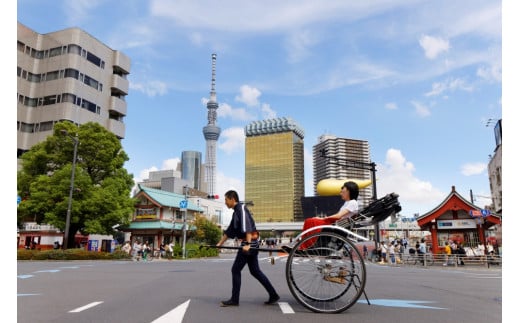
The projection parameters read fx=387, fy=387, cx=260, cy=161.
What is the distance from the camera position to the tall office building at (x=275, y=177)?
168250 millimetres

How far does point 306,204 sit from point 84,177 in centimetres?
5811

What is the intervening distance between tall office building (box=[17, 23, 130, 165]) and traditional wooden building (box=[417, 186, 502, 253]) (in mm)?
43738

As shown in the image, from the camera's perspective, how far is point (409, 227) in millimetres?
96250

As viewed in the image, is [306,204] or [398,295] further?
[306,204]

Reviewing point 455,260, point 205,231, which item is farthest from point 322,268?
point 205,231

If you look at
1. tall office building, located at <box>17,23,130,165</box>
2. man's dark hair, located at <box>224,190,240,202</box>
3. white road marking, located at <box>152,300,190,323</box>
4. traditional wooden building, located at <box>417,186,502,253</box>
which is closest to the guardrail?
traditional wooden building, located at <box>417,186,502,253</box>

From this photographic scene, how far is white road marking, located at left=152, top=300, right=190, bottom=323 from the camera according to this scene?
198 inches

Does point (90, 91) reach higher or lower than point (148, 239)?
higher

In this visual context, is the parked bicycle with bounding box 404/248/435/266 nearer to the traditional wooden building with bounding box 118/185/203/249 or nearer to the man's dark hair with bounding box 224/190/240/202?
the man's dark hair with bounding box 224/190/240/202

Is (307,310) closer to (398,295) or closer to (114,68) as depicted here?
(398,295)

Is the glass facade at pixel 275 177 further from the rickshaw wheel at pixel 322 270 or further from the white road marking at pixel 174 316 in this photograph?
the rickshaw wheel at pixel 322 270

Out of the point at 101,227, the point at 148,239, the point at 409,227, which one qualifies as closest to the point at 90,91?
the point at 148,239

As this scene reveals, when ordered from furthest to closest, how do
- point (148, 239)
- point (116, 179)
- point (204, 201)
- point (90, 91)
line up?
point (204, 201)
point (90, 91)
point (148, 239)
point (116, 179)

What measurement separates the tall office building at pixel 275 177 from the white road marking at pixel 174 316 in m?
160
